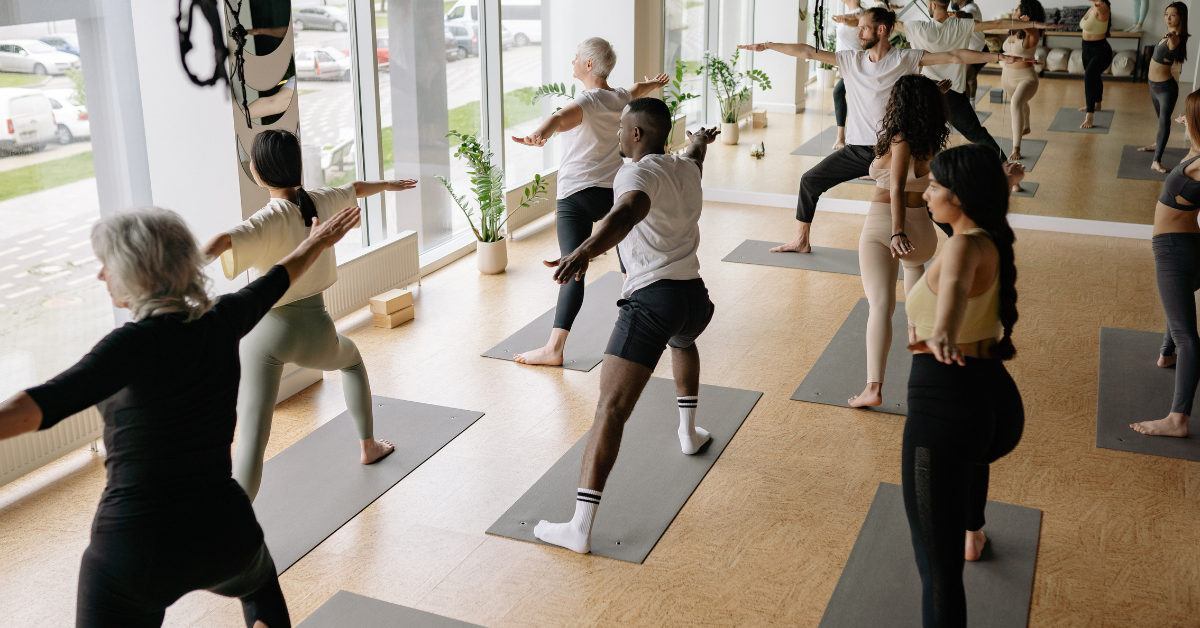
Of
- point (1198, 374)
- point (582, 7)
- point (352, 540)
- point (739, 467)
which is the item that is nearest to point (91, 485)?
point (352, 540)

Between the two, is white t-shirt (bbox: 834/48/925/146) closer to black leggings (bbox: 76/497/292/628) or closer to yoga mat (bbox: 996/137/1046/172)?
yoga mat (bbox: 996/137/1046/172)

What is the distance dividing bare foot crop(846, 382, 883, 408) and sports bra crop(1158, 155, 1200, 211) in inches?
53.5

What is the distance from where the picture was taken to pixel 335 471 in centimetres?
384

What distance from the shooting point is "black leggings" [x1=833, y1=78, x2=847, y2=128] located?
816 cm

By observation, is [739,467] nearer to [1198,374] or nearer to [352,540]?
[352,540]

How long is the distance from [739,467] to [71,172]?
2941 millimetres

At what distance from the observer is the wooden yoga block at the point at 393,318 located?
546 centimetres

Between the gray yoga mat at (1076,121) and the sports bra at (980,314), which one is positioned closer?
the sports bra at (980,314)

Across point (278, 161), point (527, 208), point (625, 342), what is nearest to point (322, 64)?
point (527, 208)

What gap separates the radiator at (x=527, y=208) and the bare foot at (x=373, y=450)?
345 cm

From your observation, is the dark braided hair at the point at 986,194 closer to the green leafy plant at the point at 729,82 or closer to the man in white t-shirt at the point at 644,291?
the man in white t-shirt at the point at 644,291

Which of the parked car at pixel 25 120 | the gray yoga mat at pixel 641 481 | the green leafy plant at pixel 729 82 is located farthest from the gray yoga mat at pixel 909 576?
the green leafy plant at pixel 729 82

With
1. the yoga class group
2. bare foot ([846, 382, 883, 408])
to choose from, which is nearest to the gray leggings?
the yoga class group

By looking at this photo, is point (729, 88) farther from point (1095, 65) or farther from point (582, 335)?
point (582, 335)
